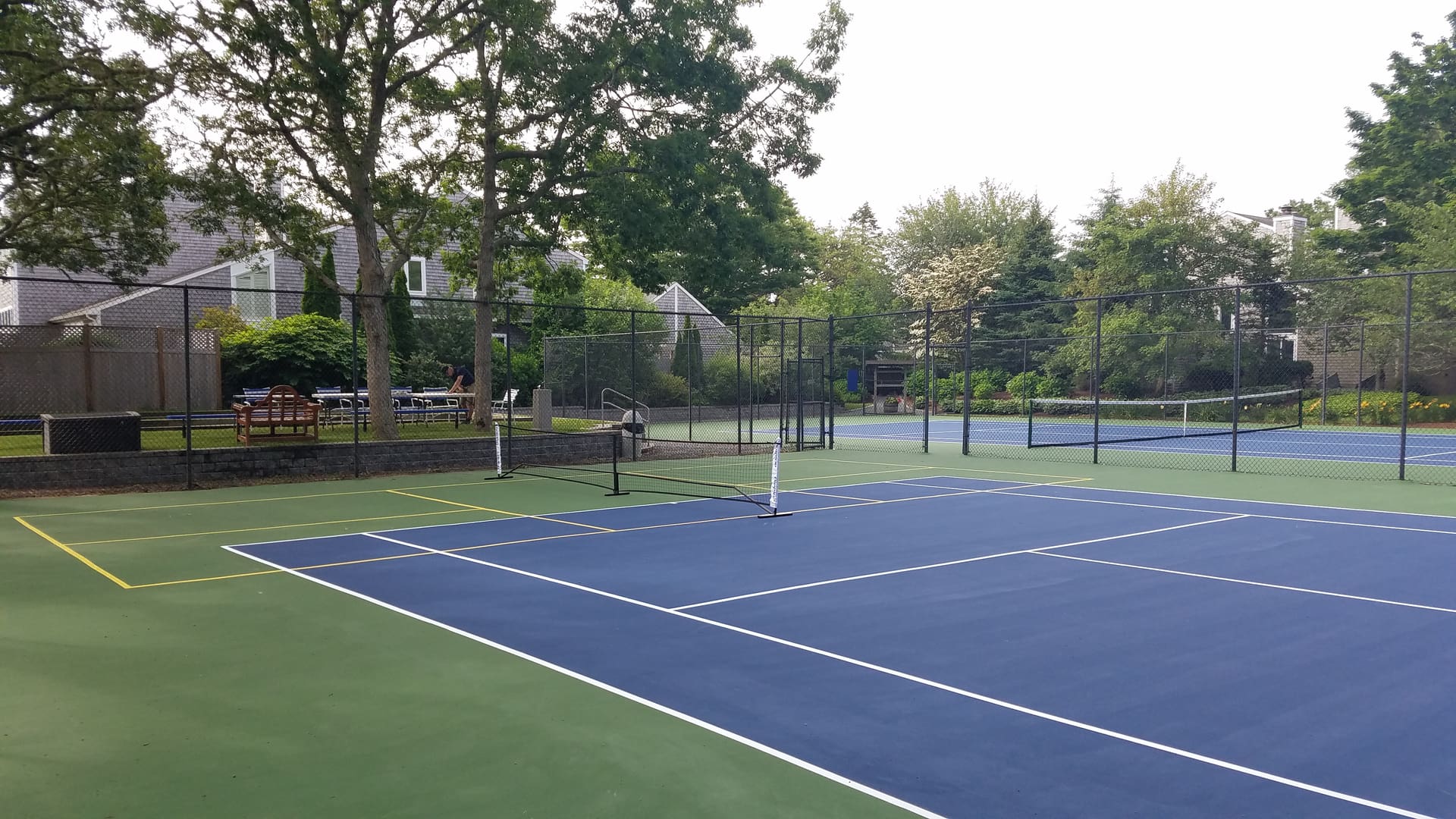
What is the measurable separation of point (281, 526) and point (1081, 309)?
37793 mm

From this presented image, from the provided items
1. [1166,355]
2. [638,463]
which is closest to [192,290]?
[638,463]

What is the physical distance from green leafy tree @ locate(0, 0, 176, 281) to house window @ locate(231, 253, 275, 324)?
30.3 feet

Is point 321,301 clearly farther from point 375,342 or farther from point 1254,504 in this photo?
point 1254,504

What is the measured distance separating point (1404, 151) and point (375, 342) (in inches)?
1550

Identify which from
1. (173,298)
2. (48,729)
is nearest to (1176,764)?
(48,729)

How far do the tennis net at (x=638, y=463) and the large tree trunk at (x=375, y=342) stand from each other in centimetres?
221

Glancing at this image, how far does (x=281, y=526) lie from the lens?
10.5 meters

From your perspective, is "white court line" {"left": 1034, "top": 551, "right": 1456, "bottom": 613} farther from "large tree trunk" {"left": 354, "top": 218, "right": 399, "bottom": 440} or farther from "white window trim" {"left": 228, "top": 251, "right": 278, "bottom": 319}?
"white window trim" {"left": 228, "top": 251, "right": 278, "bottom": 319}

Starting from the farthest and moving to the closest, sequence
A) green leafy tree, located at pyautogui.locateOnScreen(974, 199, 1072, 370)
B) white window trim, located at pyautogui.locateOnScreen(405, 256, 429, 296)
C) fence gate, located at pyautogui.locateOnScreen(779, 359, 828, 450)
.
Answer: green leafy tree, located at pyautogui.locateOnScreen(974, 199, 1072, 370) < white window trim, located at pyautogui.locateOnScreen(405, 256, 429, 296) < fence gate, located at pyautogui.locateOnScreen(779, 359, 828, 450)

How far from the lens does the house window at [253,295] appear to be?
27.8 meters

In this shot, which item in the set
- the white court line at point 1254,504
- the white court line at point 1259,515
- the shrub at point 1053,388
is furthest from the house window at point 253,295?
the shrub at point 1053,388

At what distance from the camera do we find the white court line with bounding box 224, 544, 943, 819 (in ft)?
11.9

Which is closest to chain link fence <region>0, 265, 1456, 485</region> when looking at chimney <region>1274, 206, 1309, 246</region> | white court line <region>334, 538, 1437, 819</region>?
white court line <region>334, 538, 1437, 819</region>

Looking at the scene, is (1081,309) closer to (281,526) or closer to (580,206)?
(580,206)
